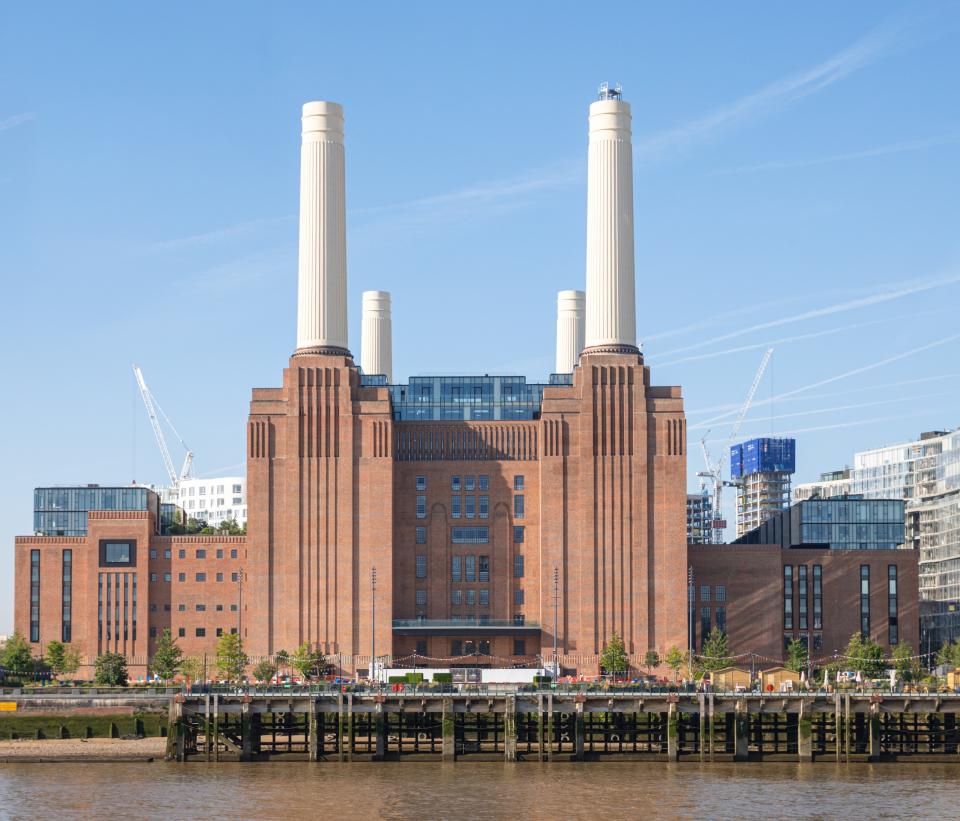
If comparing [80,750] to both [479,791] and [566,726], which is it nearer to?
[566,726]

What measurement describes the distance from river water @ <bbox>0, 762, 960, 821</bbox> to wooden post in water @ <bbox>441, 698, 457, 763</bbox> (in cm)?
194

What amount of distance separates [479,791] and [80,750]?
131ft

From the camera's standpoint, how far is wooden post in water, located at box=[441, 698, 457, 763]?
480ft

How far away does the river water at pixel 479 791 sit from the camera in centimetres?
11769

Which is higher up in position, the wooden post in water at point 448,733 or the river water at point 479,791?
the wooden post in water at point 448,733

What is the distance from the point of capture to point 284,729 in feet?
504

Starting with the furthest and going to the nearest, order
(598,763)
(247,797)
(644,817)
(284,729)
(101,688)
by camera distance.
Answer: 1. (101,688)
2. (284,729)
3. (598,763)
4. (247,797)
5. (644,817)

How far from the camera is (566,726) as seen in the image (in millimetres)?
153625

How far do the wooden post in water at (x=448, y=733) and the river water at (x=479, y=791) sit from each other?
1944mm

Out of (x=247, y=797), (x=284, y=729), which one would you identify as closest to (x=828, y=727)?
(x=284, y=729)

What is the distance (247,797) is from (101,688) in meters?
48.7

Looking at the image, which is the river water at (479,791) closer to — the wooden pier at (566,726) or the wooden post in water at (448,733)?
the wooden post in water at (448,733)

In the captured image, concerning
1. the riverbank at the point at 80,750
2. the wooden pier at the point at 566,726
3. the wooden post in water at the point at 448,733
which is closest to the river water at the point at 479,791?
the wooden post in water at the point at 448,733

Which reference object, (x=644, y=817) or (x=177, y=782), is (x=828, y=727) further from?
(x=177, y=782)
